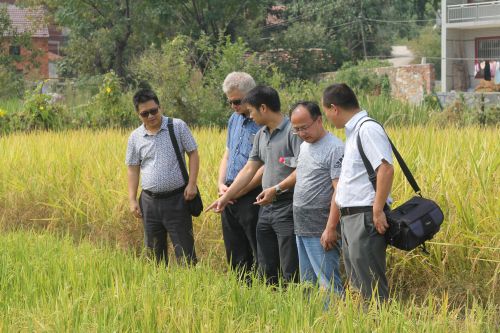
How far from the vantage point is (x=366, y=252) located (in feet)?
14.2

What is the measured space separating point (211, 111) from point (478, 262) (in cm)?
943

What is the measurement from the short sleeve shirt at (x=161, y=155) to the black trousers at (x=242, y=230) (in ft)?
1.39

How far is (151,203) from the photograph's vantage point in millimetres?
5699

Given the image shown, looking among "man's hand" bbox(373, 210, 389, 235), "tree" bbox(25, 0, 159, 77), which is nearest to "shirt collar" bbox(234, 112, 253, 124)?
"man's hand" bbox(373, 210, 389, 235)

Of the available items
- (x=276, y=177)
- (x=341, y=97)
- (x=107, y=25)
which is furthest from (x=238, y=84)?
(x=107, y=25)

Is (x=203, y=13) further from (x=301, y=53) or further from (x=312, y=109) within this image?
(x=312, y=109)

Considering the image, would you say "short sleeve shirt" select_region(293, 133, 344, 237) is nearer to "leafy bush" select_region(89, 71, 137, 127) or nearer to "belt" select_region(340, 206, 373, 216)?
"belt" select_region(340, 206, 373, 216)

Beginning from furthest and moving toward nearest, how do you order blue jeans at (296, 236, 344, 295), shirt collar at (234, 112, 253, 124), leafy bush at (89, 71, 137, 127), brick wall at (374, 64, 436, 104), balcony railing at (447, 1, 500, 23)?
balcony railing at (447, 1, 500, 23) < brick wall at (374, 64, 436, 104) < leafy bush at (89, 71, 137, 127) < shirt collar at (234, 112, 253, 124) < blue jeans at (296, 236, 344, 295)

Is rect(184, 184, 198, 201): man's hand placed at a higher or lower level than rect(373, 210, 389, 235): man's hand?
lower

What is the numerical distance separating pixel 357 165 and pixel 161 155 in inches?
68.4

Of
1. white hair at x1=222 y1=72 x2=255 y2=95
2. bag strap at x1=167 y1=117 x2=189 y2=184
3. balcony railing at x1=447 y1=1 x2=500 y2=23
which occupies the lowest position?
bag strap at x1=167 y1=117 x2=189 y2=184

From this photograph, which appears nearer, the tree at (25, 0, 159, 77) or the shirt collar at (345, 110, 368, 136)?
the shirt collar at (345, 110, 368, 136)

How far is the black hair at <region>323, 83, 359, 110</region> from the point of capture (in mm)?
4387

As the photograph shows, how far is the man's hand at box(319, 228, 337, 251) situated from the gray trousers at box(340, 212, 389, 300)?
0.65 feet
